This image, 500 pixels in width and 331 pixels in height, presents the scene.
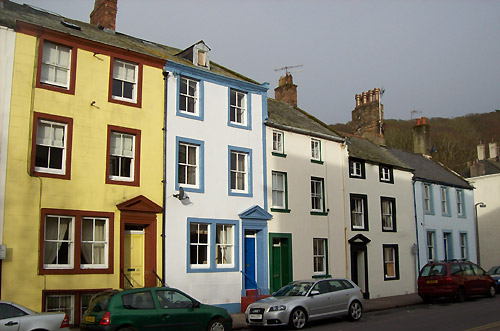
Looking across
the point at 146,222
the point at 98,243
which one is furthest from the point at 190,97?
the point at 98,243

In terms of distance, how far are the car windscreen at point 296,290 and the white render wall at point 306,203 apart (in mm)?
5131

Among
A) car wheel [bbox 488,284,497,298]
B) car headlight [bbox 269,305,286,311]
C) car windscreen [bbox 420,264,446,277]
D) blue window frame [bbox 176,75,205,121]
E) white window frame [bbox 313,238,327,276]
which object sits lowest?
car wheel [bbox 488,284,497,298]

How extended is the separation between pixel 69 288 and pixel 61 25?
914cm

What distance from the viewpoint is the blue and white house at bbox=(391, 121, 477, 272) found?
30.5 meters

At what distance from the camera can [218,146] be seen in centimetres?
2070

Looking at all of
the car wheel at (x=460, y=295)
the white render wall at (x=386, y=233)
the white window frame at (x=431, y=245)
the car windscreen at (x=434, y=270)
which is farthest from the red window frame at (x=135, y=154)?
the white window frame at (x=431, y=245)

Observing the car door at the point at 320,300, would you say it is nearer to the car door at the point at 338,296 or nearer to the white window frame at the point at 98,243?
the car door at the point at 338,296

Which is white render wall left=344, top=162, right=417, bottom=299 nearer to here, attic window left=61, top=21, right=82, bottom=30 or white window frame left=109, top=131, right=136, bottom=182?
white window frame left=109, top=131, right=136, bottom=182

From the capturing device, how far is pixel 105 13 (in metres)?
22.0

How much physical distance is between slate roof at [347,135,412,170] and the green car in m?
15.2

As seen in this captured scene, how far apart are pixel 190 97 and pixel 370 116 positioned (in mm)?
16823

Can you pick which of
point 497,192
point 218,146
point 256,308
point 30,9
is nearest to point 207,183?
point 218,146

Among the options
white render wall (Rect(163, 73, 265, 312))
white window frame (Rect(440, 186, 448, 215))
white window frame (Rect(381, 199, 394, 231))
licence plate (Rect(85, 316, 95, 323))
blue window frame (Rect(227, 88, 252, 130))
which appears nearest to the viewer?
licence plate (Rect(85, 316, 95, 323))

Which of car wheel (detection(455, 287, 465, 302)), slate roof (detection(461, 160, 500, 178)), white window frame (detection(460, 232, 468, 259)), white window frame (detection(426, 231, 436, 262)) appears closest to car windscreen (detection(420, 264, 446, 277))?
car wheel (detection(455, 287, 465, 302))
